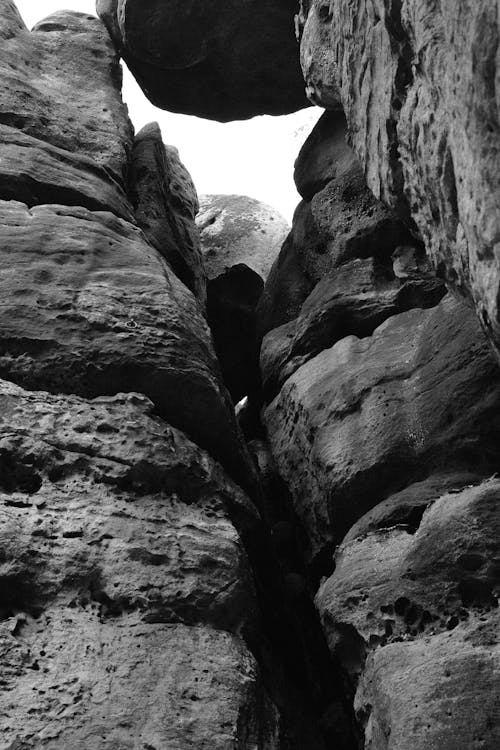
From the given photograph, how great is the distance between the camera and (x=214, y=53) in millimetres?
11672

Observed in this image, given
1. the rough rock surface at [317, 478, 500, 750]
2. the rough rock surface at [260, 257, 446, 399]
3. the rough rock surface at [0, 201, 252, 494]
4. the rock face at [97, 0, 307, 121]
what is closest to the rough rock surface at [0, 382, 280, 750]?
the rough rock surface at [0, 201, 252, 494]

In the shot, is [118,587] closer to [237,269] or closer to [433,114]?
[433,114]

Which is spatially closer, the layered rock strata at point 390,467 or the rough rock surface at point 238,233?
the layered rock strata at point 390,467

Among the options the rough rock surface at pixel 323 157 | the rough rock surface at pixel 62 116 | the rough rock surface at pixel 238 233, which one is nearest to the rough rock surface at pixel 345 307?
the rough rock surface at pixel 323 157

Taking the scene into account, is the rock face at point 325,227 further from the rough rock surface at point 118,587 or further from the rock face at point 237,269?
the rough rock surface at point 118,587

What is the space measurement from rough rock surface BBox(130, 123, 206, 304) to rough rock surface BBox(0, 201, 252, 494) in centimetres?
229

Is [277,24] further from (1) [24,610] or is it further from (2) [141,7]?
(1) [24,610]

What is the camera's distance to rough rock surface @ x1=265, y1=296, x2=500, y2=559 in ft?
21.3

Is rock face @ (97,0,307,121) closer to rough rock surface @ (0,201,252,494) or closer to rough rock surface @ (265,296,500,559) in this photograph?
rough rock surface @ (0,201,252,494)

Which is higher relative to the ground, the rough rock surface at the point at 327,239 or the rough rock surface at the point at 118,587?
the rough rock surface at the point at 327,239

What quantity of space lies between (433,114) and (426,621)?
2.92m

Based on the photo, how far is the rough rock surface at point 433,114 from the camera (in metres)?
3.94

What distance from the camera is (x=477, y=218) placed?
163 inches

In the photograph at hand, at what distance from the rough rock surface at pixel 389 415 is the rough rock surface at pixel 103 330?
743 mm
